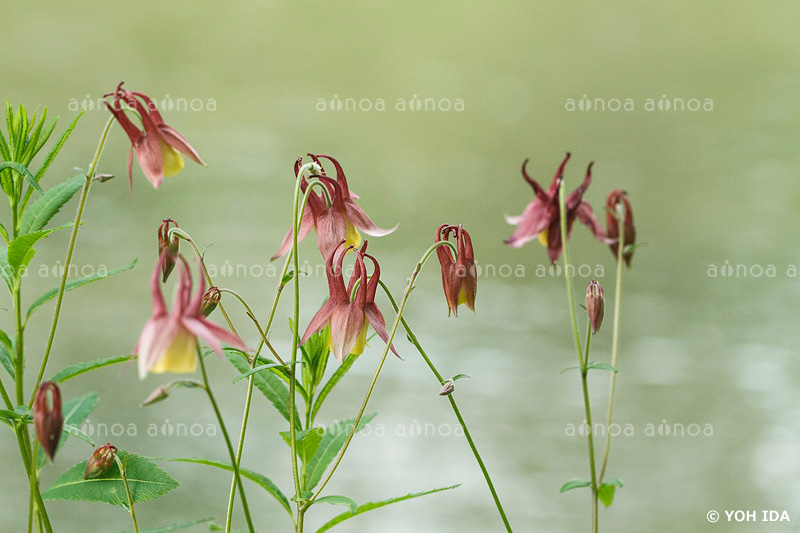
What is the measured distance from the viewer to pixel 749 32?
284cm

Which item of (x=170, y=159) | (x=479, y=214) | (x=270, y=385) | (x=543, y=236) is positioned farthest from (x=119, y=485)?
(x=479, y=214)

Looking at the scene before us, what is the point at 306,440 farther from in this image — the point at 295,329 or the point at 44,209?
the point at 44,209

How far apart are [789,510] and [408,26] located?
6.74ft

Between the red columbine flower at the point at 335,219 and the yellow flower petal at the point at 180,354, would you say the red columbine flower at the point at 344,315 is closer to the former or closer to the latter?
the red columbine flower at the point at 335,219

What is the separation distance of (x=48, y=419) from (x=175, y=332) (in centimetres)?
10

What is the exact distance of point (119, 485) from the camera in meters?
0.61

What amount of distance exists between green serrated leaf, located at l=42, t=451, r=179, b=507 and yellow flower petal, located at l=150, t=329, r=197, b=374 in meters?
0.18

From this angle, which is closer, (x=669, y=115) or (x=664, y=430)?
(x=664, y=430)

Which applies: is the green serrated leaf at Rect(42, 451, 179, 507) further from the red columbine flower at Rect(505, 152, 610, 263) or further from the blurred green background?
the blurred green background

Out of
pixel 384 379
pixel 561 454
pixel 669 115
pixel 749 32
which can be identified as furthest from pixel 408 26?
pixel 561 454

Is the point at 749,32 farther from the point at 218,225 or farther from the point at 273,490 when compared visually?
the point at 273,490

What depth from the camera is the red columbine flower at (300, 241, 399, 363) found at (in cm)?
58

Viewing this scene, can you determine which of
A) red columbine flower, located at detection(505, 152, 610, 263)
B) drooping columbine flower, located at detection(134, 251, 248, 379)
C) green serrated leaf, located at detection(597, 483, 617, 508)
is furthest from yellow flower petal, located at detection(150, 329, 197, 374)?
green serrated leaf, located at detection(597, 483, 617, 508)

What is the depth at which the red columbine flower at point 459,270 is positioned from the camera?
0.61 m
